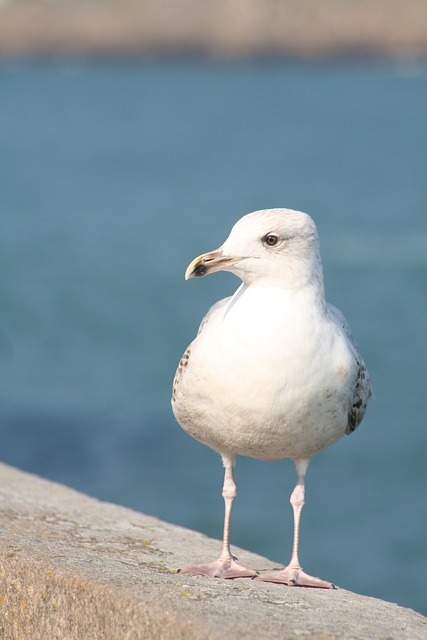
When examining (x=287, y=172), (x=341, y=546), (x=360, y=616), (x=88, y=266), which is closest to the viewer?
(x=360, y=616)

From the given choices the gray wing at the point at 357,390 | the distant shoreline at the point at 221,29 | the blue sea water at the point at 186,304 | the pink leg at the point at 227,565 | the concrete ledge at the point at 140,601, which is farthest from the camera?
the distant shoreline at the point at 221,29

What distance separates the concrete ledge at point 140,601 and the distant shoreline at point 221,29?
94.8m

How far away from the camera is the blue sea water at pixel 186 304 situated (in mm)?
13758

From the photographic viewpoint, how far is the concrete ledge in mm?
4078

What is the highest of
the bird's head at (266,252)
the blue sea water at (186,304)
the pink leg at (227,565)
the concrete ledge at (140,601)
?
the blue sea water at (186,304)

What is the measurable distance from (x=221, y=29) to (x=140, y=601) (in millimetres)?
96938

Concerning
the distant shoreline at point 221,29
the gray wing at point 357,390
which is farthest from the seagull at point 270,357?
the distant shoreline at point 221,29

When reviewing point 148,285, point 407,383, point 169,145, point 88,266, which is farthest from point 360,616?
point 169,145

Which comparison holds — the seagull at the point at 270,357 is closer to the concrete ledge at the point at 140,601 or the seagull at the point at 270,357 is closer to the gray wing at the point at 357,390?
the gray wing at the point at 357,390

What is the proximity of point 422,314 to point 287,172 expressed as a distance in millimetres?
21803

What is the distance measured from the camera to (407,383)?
18.7m

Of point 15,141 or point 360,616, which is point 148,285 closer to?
point 360,616

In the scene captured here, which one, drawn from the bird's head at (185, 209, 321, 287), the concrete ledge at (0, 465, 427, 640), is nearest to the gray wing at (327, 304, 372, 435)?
the bird's head at (185, 209, 321, 287)

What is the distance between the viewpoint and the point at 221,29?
98.4m
